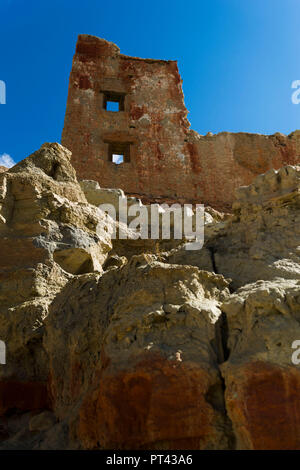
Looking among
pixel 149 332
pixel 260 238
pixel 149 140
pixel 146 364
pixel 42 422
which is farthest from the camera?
pixel 149 140

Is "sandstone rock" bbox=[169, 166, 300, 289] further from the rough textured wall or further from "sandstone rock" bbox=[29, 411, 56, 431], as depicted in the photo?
the rough textured wall

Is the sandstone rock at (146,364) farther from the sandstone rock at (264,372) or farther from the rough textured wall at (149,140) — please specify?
the rough textured wall at (149,140)

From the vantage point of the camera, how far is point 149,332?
2342 millimetres

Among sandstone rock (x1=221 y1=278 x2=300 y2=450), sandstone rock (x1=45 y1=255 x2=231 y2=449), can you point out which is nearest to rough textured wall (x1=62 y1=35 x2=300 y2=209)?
sandstone rock (x1=45 y1=255 x2=231 y2=449)

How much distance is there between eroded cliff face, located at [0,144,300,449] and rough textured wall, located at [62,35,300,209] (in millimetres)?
8770

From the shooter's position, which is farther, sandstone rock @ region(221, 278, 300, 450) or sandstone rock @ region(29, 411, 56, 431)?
sandstone rock @ region(29, 411, 56, 431)

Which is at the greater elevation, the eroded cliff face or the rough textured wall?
the rough textured wall

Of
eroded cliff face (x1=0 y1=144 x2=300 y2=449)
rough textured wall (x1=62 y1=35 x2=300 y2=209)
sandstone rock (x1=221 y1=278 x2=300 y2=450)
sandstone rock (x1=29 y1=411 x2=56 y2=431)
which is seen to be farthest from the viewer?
rough textured wall (x1=62 y1=35 x2=300 y2=209)

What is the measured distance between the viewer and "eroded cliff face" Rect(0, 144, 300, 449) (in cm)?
207

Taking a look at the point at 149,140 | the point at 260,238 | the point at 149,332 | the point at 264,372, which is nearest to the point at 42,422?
the point at 149,332

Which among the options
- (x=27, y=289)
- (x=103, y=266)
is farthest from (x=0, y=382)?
(x=103, y=266)

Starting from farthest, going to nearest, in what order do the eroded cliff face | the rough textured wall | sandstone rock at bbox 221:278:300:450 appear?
the rough textured wall < the eroded cliff face < sandstone rock at bbox 221:278:300:450

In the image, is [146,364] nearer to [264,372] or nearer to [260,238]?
[264,372]

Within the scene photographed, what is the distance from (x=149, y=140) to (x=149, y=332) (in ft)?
38.3
